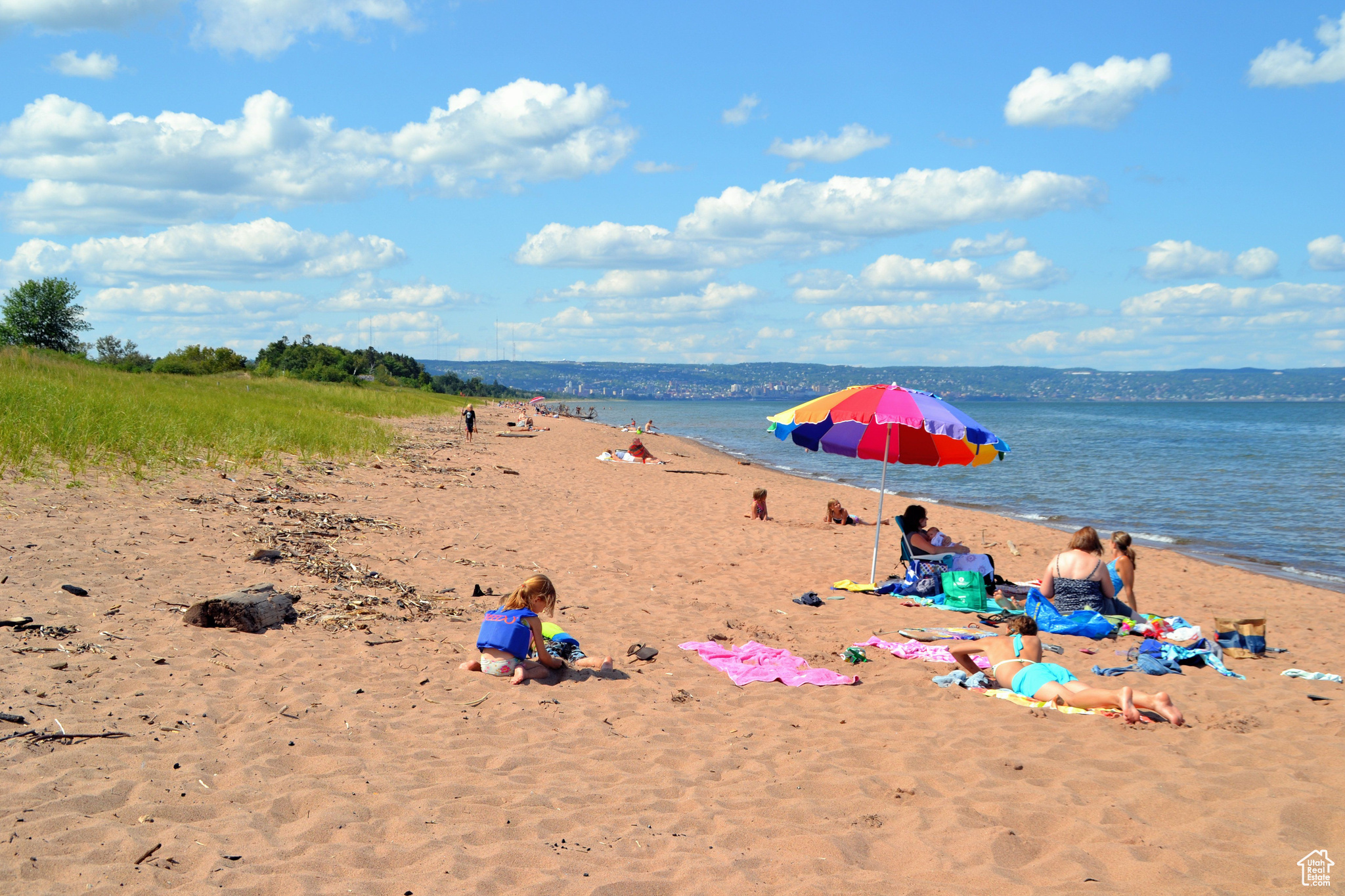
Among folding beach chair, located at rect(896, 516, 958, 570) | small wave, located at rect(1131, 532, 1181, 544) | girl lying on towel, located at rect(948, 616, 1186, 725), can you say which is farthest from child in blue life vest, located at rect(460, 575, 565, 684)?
small wave, located at rect(1131, 532, 1181, 544)

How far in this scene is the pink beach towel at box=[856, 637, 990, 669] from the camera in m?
6.58

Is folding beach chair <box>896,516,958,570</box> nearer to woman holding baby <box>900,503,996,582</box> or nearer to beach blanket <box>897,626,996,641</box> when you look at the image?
woman holding baby <box>900,503,996,582</box>

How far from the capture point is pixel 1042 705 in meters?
5.57

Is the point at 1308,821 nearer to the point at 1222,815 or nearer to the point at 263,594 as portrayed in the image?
the point at 1222,815

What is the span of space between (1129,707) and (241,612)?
6.26 metres

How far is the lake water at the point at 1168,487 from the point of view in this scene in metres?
15.4

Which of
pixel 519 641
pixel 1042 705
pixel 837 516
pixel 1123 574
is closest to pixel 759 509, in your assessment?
pixel 837 516

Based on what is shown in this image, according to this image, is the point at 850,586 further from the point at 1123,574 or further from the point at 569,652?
the point at 569,652

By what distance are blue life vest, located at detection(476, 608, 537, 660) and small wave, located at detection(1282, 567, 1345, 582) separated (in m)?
12.8

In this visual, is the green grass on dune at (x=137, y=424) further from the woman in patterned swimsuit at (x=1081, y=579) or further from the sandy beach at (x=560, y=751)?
the woman in patterned swimsuit at (x=1081, y=579)

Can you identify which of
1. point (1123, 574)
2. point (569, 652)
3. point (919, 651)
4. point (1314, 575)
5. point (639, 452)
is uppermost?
point (639, 452)

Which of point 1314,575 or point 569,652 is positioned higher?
point 569,652

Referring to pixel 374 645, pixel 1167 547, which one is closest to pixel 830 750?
pixel 374 645

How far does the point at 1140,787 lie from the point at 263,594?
610cm
